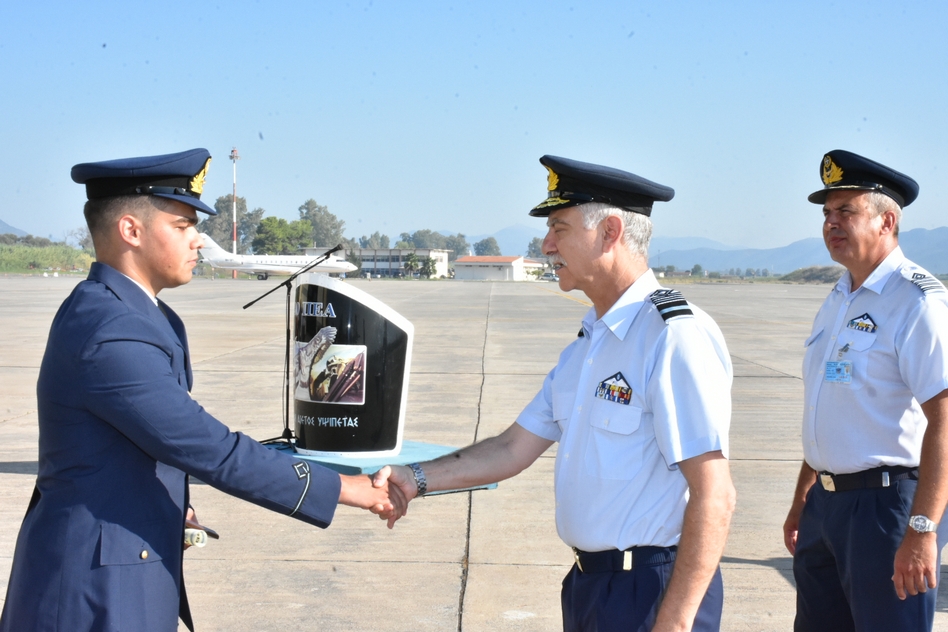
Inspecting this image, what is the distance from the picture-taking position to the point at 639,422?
83.6 inches

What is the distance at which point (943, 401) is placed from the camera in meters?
2.60

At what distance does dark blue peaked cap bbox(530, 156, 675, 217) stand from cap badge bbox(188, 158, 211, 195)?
3.25ft

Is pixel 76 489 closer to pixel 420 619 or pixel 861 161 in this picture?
pixel 420 619

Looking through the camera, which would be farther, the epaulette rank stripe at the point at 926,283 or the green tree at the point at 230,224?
the green tree at the point at 230,224

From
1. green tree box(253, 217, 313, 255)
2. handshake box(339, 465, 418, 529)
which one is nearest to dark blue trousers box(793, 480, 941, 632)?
handshake box(339, 465, 418, 529)

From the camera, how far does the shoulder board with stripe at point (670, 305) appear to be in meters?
2.13

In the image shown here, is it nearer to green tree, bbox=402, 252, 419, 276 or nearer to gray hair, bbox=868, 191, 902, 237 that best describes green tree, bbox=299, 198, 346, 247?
green tree, bbox=402, 252, 419, 276

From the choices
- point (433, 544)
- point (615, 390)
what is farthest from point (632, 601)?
point (433, 544)

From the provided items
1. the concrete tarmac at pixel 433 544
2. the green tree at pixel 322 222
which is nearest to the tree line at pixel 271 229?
the green tree at pixel 322 222

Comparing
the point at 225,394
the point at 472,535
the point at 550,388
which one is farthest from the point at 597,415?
the point at 225,394

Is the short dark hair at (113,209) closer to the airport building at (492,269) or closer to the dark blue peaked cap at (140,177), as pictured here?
the dark blue peaked cap at (140,177)

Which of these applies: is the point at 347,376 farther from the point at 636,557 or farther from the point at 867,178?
the point at 867,178

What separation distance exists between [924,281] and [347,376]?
2.50 metres

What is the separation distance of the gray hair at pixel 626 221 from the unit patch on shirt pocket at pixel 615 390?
390 millimetres
